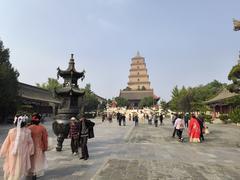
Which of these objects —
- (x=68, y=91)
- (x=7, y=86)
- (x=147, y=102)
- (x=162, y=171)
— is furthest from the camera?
(x=147, y=102)

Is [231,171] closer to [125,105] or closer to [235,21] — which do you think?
[235,21]

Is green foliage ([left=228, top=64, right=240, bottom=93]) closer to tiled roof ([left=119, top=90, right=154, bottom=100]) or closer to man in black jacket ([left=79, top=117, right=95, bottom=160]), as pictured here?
man in black jacket ([left=79, top=117, right=95, bottom=160])

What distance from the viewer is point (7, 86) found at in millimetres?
28578

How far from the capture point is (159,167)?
793 cm

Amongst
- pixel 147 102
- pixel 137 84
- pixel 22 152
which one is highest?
pixel 137 84

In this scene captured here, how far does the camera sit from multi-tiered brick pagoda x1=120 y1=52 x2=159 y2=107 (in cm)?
9031

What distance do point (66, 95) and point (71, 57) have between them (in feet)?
7.14

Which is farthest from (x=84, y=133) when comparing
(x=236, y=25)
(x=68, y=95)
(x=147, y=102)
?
(x=147, y=102)

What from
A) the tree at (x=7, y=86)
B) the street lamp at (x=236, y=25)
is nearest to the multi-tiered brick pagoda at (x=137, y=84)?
the tree at (x=7, y=86)

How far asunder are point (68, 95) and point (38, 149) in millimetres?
6997

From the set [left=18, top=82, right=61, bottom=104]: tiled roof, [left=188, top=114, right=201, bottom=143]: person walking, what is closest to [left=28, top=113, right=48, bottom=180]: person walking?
[left=188, top=114, right=201, bottom=143]: person walking

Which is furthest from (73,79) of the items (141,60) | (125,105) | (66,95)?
(141,60)

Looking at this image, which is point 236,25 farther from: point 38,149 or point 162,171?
point 38,149

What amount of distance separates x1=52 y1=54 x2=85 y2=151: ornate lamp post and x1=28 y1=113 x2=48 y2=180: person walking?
4791 mm
